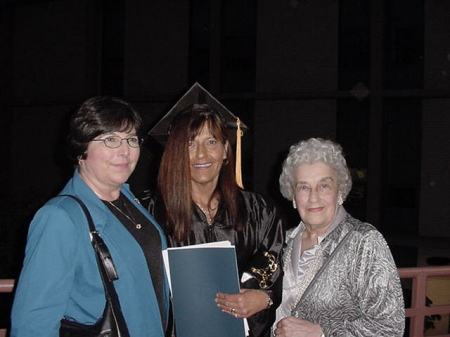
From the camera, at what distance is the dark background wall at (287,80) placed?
11.5 meters

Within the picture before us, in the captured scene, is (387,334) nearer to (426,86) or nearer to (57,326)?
(57,326)

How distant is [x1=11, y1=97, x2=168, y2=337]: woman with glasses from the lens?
5.10 ft

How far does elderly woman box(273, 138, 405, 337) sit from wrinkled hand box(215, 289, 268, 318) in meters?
0.13

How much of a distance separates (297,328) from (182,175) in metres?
0.84

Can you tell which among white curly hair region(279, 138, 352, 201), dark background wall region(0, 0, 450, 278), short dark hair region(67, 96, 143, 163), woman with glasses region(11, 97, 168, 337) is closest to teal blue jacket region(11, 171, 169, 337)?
woman with glasses region(11, 97, 168, 337)

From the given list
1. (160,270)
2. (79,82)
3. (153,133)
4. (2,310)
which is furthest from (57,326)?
(79,82)

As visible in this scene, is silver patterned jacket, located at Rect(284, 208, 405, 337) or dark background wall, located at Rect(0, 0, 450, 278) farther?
dark background wall, located at Rect(0, 0, 450, 278)

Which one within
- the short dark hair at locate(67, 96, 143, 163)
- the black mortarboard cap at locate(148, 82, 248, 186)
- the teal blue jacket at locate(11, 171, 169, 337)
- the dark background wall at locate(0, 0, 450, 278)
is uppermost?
the dark background wall at locate(0, 0, 450, 278)

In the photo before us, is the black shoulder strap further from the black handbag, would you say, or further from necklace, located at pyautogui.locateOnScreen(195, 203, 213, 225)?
necklace, located at pyautogui.locateOnScreen(195, 203, 213, 225)

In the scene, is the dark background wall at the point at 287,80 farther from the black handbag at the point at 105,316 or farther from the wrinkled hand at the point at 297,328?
the black handbag at the point at 105,316

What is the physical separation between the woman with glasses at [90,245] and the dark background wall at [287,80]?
28.1 feet

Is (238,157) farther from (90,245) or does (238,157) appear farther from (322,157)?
(90,245)

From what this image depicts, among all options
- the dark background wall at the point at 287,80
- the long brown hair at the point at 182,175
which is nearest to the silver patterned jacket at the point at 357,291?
the long brown hair at the point at 182,175

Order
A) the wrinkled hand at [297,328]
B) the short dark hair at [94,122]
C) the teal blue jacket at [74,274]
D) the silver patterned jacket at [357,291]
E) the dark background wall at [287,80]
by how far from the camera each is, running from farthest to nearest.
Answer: the dark background wall at [287,80] → the wrinkled hand at [297,328] → the silver patterned jacket at [357,291] → the short dark hair at [94,122] → the teal blue jacket at [74,274]
